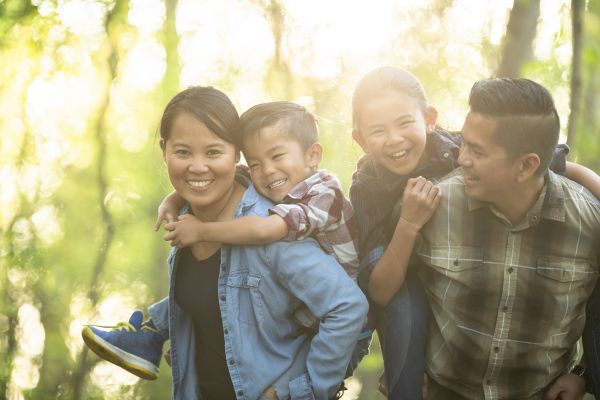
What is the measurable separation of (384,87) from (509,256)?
79 cm

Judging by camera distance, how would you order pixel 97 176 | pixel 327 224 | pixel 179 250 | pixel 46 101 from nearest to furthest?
1. pixel 327 224
2. pixel 179 250
3. pixel 46 101
4. pixel 97 176

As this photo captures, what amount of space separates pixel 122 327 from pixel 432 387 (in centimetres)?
125

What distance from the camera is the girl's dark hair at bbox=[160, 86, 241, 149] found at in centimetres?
231

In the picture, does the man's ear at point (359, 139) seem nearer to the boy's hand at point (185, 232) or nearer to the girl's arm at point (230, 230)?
the girl's arm at point (230, 230)

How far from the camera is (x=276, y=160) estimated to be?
92.5 inches

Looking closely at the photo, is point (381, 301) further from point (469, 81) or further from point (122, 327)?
point (469, 81)

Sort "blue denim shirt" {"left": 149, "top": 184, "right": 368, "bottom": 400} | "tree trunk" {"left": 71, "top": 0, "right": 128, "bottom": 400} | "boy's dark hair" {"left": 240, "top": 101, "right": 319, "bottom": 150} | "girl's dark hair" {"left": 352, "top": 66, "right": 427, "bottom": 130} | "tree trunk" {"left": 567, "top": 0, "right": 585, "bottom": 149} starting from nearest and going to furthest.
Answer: "blue denim shirt" {"left": 149, "top": 184, "right": 368, "bottom": 400} → "boy's dark hair" {"left": 240, "top": 101, "right": 319, "bottom": 150} → "girl's dark hair" {"left": 352, "top": 66, "right": 427, "bottom": 130} → "tree trunk" {"left": 567, "top": 0, "right": 585, "bottom": 149} → "tree trunk" {"left": 71, "top": 0, "right": 128, "bottom": 400}

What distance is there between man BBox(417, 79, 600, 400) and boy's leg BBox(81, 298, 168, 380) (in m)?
1.10

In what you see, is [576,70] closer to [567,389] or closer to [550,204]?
[550,204]

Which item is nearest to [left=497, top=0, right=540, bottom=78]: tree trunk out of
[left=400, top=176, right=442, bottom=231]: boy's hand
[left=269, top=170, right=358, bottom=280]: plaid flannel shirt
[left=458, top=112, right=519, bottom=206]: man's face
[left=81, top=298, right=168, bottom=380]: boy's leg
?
[left=458, top=112, right=519, bottom=206]: man's face

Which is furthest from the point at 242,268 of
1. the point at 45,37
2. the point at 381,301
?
the point at 45,37

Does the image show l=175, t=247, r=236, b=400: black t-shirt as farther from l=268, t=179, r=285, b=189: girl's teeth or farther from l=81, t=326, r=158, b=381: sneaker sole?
l=268, t=179, r=285, b=189: girl's teeth

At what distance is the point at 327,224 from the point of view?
7.44 feet

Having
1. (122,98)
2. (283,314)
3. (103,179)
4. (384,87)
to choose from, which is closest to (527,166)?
(384,87)
